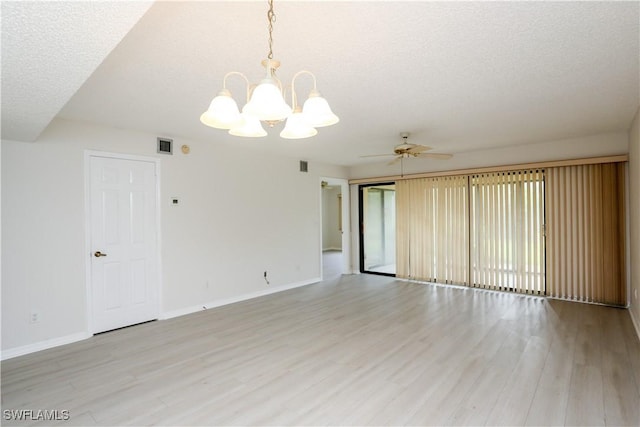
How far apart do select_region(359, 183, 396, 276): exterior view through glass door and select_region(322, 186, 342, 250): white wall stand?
4395 millimetres

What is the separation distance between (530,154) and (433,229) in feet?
6.66

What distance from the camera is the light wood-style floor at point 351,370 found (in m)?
2.33

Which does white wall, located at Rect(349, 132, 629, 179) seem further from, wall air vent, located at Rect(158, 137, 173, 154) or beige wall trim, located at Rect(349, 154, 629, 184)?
wall air vent, located at Rect(158, 137, 173, 154)

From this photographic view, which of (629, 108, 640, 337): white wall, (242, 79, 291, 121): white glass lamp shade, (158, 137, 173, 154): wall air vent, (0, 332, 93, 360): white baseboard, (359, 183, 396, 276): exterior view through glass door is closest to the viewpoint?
(242, 79, 291, 121): white glass lamp shade

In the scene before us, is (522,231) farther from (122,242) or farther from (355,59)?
(122,242)

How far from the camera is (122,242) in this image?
13.8 feet

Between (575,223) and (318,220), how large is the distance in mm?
4298

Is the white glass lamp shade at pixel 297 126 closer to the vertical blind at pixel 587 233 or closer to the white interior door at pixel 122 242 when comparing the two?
the white interior door at pixel 122 242

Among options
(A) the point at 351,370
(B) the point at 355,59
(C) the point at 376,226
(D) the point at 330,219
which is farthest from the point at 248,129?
(D) the point at 330,219

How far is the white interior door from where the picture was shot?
3969 millimetres

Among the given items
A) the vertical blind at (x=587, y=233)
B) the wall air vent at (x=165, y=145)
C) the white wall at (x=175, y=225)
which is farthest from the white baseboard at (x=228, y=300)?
the vertical blind at (x=587, y=233)

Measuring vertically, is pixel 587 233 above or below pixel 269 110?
below

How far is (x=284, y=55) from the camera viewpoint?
7.46 feet

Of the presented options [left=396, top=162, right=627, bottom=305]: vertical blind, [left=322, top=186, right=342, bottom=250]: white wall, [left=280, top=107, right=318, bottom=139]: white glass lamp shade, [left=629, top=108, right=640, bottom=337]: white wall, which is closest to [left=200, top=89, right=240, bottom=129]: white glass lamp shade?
[left=280, top=107, right=318, bottom=139]: white glass lamp shade
